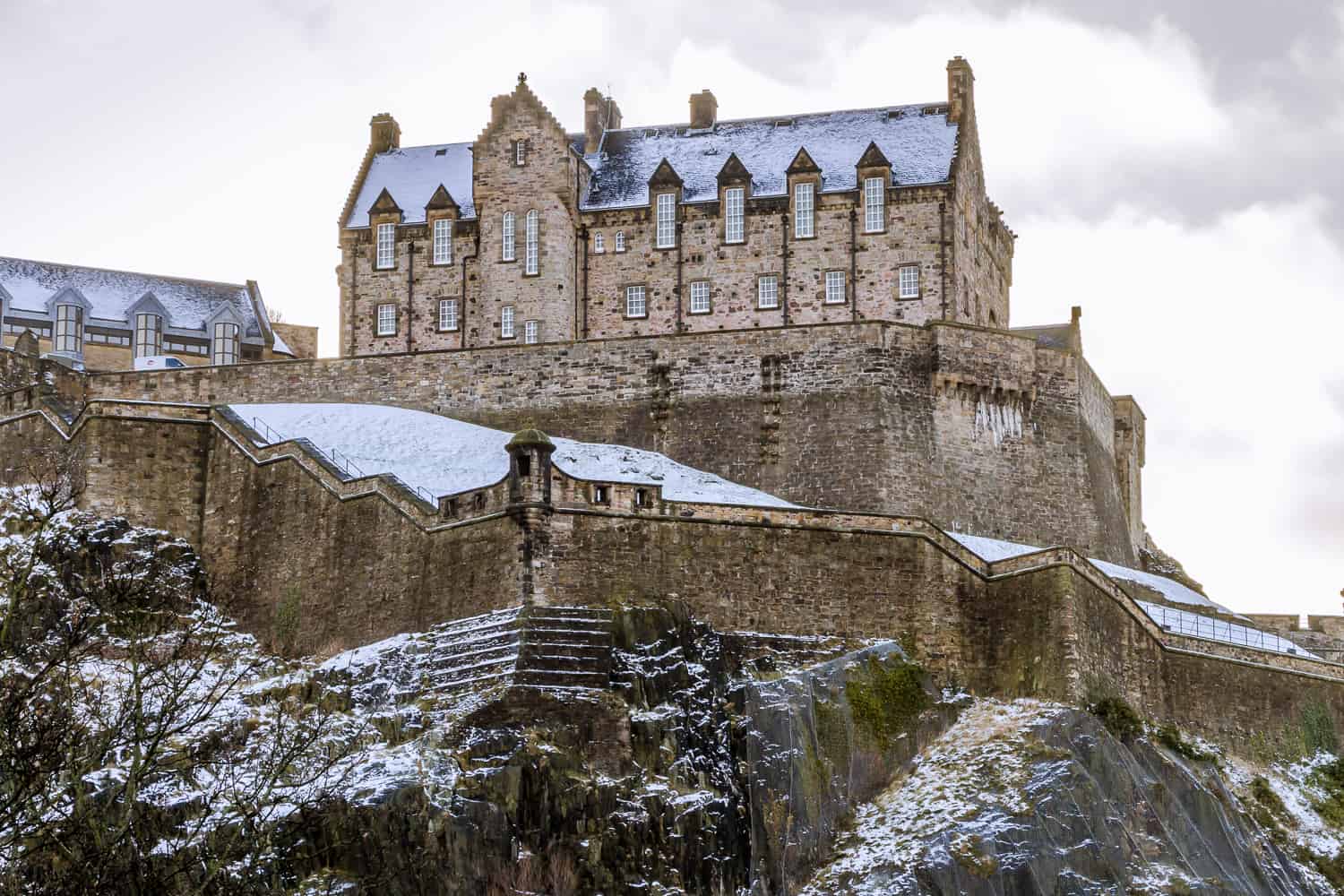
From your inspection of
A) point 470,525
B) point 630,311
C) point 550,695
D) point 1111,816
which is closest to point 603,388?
point 630,311

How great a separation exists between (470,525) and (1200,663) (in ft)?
67.0

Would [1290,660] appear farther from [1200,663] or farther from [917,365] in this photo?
[917,365]

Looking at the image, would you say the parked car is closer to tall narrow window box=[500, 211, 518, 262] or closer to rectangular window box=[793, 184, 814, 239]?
tall narrow window box=[500, 211, 518, 262]

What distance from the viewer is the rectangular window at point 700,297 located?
71.3m

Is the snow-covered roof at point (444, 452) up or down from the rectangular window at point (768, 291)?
down

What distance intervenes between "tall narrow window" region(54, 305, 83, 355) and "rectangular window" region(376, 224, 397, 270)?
48.0 feet

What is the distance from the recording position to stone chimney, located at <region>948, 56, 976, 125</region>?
73.6m

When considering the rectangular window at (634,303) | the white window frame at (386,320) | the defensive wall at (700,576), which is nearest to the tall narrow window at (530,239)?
the rectangular window at (634,303)

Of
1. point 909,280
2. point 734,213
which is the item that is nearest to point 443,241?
point 734,213

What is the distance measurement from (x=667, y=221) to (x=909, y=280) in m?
8.82

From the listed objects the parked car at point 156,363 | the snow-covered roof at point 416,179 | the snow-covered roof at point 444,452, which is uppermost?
the snow-covered roof at point 416,179

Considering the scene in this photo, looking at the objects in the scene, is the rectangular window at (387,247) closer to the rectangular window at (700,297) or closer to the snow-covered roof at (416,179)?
the snow-covered roof at (416,179)

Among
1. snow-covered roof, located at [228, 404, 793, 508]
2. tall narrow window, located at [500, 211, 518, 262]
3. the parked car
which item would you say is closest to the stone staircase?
snow-covered roof, located at [228, 404, 793, 508]

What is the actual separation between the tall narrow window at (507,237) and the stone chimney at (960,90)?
15733 mm
